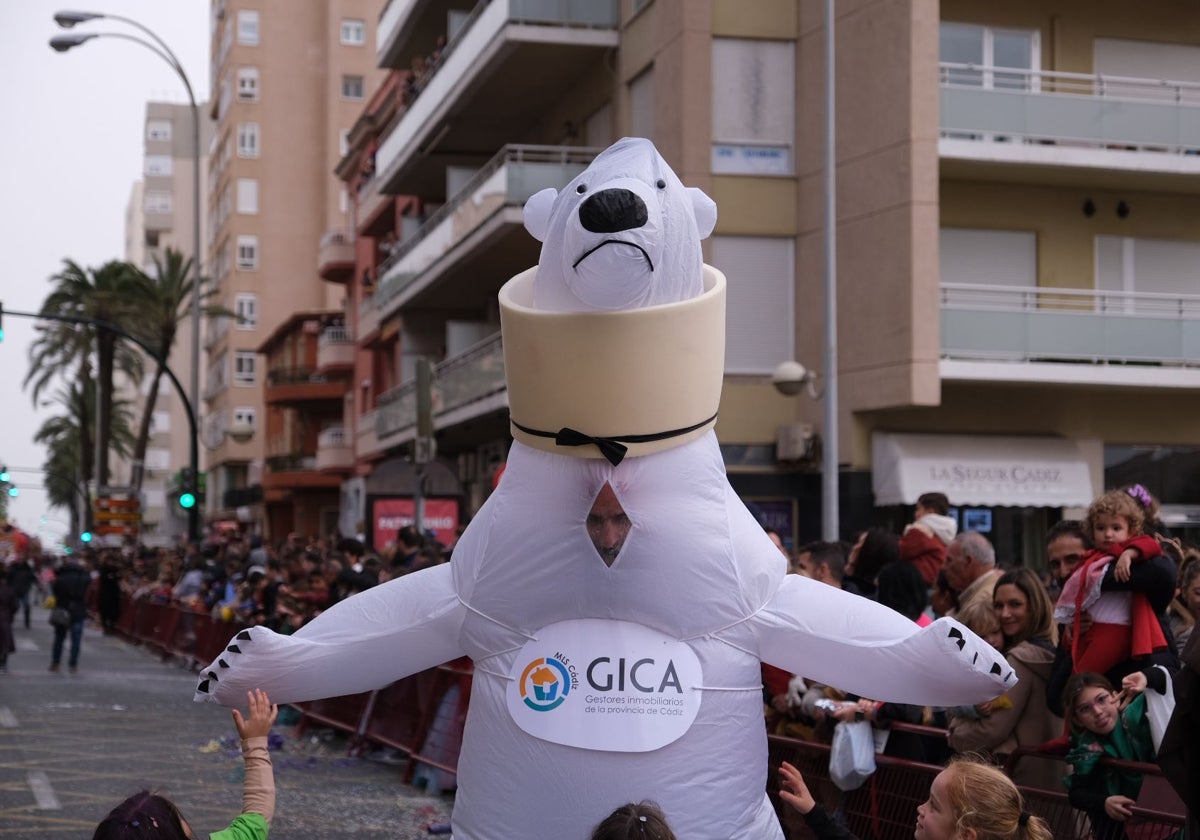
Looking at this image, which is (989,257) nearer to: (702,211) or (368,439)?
(702,211)

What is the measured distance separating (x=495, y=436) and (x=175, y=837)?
2683 cm

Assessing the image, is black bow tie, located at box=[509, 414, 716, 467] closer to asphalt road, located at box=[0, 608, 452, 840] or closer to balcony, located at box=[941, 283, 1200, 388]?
asphalt road, located at box=[0, 608, 452, 840]

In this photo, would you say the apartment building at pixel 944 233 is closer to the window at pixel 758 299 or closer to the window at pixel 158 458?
the window at pixel 758 299

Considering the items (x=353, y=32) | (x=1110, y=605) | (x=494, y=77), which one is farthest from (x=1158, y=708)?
(x=353, y=32)

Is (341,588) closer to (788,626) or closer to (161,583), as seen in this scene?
(788,626)

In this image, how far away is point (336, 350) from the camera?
48.7 meters

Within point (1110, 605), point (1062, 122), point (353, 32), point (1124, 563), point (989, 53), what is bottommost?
point (1110, 605)

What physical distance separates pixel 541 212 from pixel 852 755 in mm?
3215

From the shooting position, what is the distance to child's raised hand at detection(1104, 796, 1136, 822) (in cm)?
580

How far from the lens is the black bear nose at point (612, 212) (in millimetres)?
5156

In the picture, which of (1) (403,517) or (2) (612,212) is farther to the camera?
(1) (403,517)

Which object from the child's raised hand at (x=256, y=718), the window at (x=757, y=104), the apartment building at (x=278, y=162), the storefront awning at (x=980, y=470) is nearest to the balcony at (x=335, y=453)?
the apartment building at (x=278, y=162)

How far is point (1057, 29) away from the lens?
926 inches

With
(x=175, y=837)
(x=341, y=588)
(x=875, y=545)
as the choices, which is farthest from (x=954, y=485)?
(x=175, y=837)
